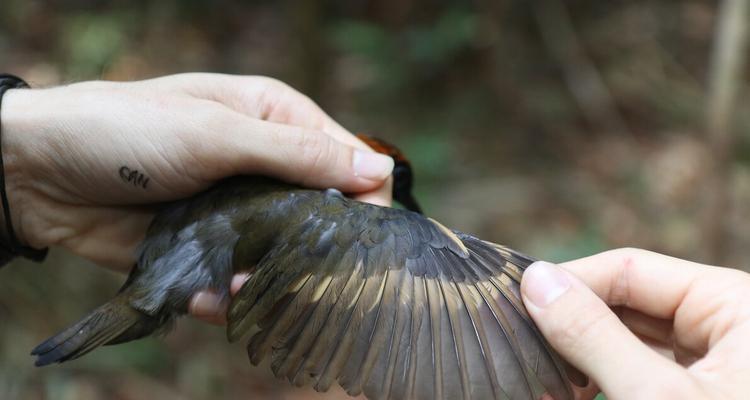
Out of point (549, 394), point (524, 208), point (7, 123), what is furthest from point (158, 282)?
point (524, 208)

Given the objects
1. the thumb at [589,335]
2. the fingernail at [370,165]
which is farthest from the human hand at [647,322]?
the fingernail at [370,165]

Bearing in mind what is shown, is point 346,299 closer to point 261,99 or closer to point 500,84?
point 261,99

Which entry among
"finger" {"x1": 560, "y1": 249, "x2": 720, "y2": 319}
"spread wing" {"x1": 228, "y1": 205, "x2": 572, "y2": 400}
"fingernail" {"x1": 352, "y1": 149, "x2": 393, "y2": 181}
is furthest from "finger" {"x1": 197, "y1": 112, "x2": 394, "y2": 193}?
"finger" {"x1": 560, "y1": 249, "x2": 720, "y2": 319}

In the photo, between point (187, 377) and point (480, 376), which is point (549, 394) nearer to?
point (480, 376)

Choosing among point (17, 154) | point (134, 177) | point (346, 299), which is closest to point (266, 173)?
point (134, 177)

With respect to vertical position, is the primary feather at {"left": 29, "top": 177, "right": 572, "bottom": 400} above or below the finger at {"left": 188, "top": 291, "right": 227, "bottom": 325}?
above

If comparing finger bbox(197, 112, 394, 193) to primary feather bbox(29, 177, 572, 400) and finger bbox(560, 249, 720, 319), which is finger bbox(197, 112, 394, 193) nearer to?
primary feather bbox(29, 177, 572, 400)
